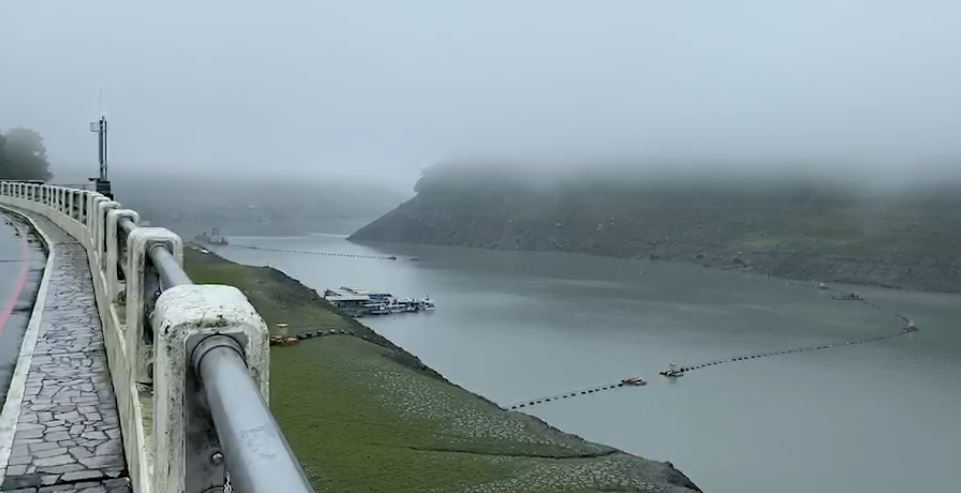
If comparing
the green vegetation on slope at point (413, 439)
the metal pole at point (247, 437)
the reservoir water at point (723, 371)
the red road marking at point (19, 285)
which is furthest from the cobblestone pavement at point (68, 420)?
the reservoir water at point (723, 371)

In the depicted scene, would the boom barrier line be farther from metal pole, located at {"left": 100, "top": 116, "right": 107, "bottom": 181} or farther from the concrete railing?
the concrete railing

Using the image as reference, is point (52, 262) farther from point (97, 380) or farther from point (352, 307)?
point (352, 307)

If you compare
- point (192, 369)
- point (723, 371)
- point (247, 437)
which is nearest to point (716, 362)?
point (723, 371)

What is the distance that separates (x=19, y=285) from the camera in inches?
512

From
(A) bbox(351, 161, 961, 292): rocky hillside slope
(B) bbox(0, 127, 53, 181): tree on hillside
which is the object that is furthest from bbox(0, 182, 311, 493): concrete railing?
(A) bbox(351, 161, 961, 292): rocky hillside slope

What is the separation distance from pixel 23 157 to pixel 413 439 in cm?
6229

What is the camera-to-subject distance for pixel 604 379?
54844 millimetres

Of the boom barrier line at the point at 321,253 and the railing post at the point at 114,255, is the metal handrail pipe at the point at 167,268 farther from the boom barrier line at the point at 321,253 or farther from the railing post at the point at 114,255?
the boom barrier line at the point at 321,253

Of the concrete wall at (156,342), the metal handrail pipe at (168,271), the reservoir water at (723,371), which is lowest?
the reservoir water at (723,371)

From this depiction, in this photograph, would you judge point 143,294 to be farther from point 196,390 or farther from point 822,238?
point 822,238

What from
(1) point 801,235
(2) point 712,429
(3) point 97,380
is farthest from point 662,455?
(1) point 801,235

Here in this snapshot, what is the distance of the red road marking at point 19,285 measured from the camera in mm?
10219

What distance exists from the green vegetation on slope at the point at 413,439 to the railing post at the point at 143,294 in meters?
17.4

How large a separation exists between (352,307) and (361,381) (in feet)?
153
